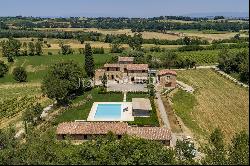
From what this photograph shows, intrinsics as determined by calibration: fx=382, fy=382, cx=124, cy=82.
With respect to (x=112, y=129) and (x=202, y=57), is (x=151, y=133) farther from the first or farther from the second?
(x=202, y=57)

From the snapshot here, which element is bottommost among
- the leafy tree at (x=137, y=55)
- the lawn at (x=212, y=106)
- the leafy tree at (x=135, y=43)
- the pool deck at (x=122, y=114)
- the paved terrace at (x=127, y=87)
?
the lawn at (x=212, y=106)

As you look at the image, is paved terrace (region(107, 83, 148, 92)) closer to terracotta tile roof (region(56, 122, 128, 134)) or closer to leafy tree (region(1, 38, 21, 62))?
terracotta tile roof (region(56, 122, 128, 134))

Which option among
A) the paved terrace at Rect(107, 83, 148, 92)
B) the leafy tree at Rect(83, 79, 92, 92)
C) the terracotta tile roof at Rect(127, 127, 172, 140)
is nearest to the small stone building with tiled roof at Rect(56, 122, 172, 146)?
the terracotta tile roof at Rect(127, 127, 172, 140)

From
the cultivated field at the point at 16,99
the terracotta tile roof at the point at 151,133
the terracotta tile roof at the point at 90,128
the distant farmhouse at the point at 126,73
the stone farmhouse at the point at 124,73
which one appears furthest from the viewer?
the stone farmhouse at the point at 124,73

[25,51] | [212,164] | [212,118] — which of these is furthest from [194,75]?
[212,164]

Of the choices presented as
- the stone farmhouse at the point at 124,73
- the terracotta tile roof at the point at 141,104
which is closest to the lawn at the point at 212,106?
the terracotta tile roof at the point at 141,104

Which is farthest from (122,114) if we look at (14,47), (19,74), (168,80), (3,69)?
(14,47)

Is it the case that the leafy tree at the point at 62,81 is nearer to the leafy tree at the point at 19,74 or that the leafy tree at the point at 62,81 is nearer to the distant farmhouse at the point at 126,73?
the distant farmhouse at the point at 126,73
